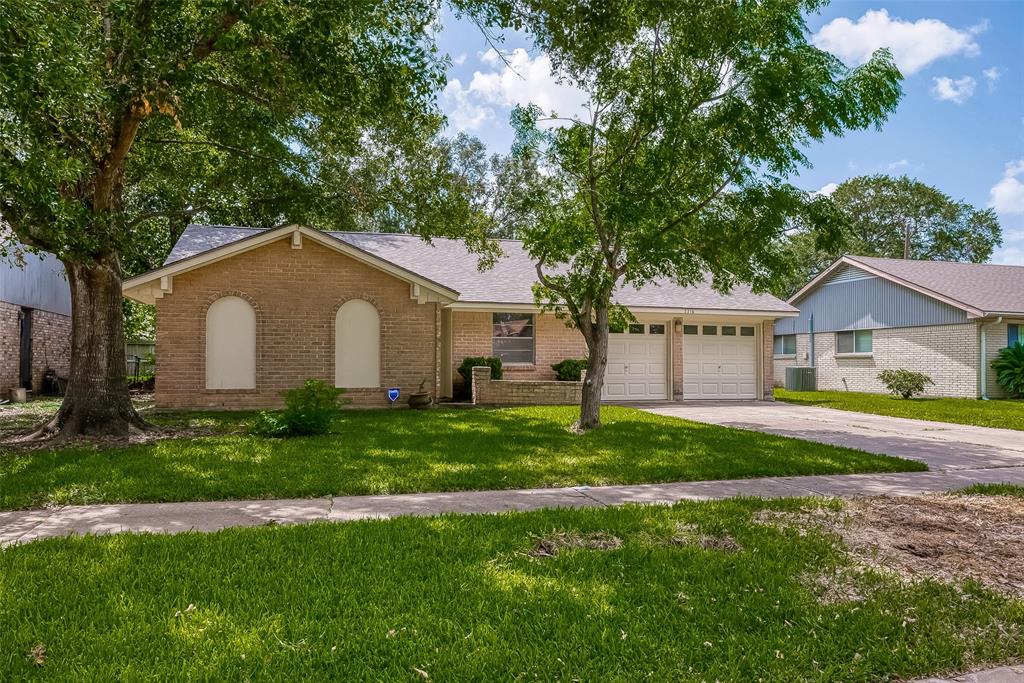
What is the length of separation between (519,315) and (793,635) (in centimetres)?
1458

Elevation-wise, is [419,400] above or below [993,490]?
above

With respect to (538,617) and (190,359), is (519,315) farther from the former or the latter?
(538,617)

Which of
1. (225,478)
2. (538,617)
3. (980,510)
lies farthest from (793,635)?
(225,478)

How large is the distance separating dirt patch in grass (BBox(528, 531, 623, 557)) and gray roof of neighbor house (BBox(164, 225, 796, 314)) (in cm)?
1189

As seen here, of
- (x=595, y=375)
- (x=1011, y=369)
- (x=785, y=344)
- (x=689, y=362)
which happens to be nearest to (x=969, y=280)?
(x=1011, y=369)

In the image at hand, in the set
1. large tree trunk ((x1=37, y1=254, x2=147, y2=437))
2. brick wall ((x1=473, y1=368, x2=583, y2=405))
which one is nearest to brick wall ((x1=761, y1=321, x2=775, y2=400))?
brick wall ((x1=473, y1=368, x2=583, y2=405))

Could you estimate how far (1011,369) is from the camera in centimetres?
1945

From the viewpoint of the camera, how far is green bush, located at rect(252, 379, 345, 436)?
31.9ft

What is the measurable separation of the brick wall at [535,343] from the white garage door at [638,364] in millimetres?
1155

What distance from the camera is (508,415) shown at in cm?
1305

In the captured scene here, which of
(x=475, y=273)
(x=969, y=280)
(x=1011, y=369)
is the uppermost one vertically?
(x=969, y=280)

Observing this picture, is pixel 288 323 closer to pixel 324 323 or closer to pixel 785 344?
pixel 324 323

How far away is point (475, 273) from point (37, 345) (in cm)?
1434

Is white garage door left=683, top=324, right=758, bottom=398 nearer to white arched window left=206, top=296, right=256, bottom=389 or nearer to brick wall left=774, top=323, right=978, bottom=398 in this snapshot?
brick wall left=774, top=323, right=978, bottom=398
